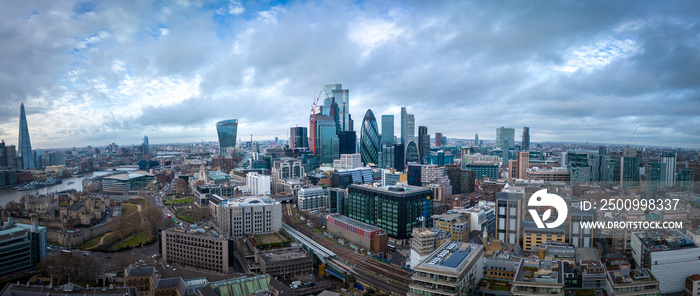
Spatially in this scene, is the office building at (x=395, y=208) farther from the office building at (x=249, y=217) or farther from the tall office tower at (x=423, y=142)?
the tall office tower at (x=423, y=142)

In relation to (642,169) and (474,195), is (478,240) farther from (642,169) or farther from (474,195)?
(642,169)

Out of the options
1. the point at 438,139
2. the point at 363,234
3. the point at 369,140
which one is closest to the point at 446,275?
the point at 363,234

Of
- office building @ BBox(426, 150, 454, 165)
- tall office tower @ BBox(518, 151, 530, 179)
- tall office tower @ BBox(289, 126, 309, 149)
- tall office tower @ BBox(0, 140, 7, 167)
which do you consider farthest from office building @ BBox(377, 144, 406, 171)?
tall office tower @ BBox(0, 140, 7, 167)

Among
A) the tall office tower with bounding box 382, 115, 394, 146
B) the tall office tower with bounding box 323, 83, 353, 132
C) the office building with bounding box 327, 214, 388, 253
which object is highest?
the tall office tower with bounding box 323, 83, 353, 132

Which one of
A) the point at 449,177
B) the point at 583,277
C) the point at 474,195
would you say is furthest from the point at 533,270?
the point at 449,177

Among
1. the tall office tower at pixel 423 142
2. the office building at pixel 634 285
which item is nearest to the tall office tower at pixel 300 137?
the tall office tower at pixel 423 142

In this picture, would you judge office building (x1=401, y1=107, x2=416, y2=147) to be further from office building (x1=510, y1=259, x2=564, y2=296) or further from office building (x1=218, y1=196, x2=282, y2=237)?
office building (x1=510, y1=259, x2=564, y2=296)

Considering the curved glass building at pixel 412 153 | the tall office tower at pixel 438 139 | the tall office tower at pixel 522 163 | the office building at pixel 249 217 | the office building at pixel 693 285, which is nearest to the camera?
the office building at pixel 693 285
